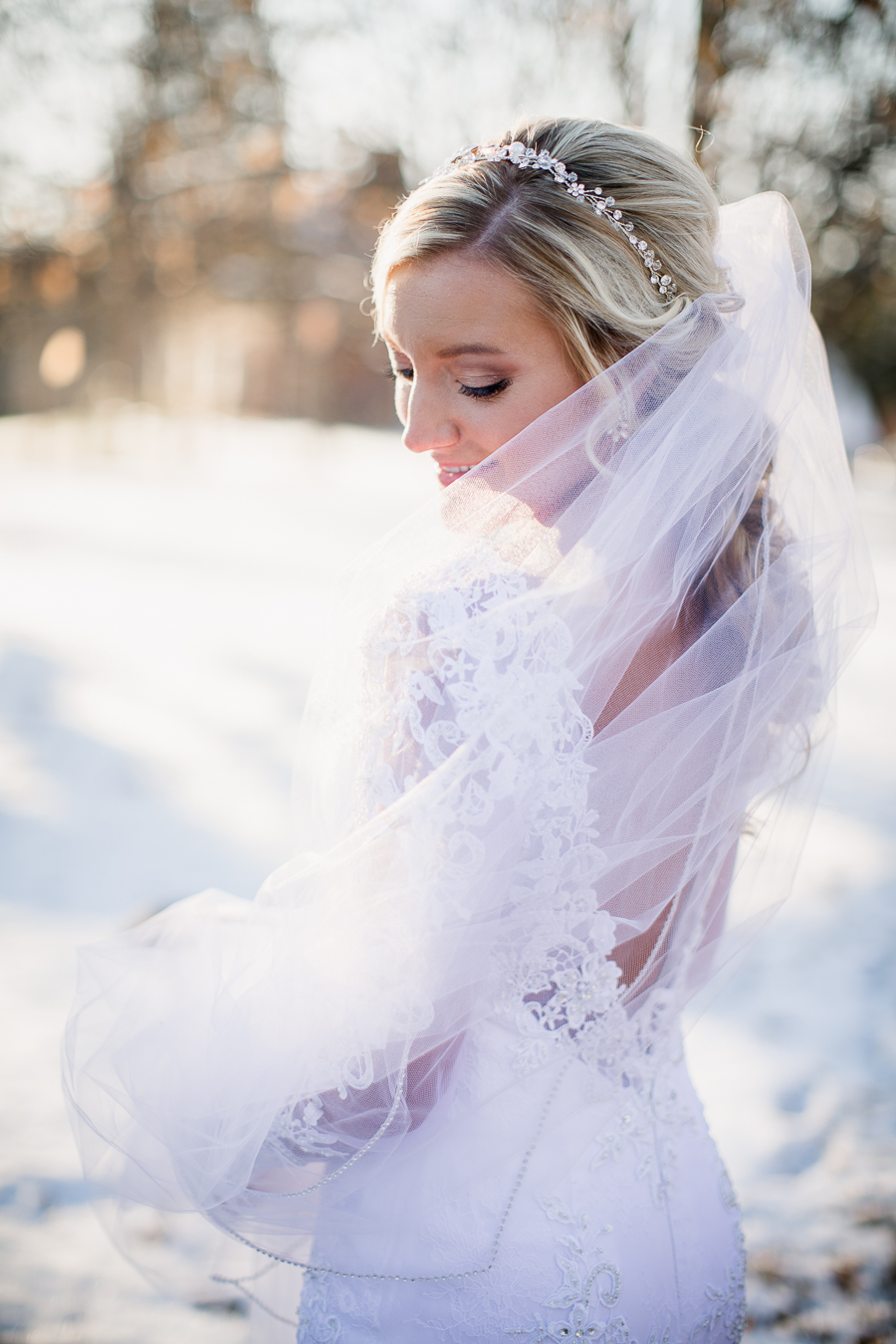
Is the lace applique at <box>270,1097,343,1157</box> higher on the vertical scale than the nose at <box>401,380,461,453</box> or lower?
lower

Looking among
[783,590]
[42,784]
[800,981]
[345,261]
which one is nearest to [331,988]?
[783,590]

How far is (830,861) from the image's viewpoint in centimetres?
439

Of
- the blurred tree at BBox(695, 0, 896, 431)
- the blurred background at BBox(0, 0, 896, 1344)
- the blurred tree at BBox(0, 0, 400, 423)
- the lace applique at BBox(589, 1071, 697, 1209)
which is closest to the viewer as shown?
the lace applique at BBox(589, 1071, 697, 1209)

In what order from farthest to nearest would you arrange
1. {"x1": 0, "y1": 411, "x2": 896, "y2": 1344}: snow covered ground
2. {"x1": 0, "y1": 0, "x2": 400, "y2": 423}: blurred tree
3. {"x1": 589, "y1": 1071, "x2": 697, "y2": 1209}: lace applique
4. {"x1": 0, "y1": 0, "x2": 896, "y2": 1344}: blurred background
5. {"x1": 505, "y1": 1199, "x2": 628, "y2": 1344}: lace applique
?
{"x1": 0, "y1": 0, "x2": 400, "y2": 423}: blurred tree, {"x1": 0, "y1": 0, "x2": 896, "y2": 1344}: blurred background, {"x1": 0, "y1": 411, "x2": 896, "y2": 1344}: snow covered ground, {"x1": 589, "y1": 1071, "x2": 697, "y2": 1209}: lace applique, {"x1": 505, "y1": 1199, "x2": 628, "y2": 1344}: lace applique

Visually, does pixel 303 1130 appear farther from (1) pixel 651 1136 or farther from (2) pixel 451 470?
(2) pixel 451 470

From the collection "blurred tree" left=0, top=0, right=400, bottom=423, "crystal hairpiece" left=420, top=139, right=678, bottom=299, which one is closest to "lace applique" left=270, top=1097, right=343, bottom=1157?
"crystal hairpiece" left=420, top=139, right=678, bottom=299

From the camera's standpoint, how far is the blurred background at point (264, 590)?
239cm

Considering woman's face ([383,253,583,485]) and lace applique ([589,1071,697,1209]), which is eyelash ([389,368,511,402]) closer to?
woman's face ([383,253,583,485])

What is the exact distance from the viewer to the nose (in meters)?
1.19

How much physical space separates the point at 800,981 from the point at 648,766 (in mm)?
2855

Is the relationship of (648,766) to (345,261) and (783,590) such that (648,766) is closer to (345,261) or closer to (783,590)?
(783,590)

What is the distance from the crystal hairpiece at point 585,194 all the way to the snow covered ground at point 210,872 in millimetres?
2266

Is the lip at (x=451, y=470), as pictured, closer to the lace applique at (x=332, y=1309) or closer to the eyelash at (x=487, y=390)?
the eyelash at (x=487, y=390)

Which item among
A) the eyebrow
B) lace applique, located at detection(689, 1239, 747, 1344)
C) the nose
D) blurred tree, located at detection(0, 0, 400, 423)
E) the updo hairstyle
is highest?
blurred tree, located at detection(0, 0, 400, 423)
